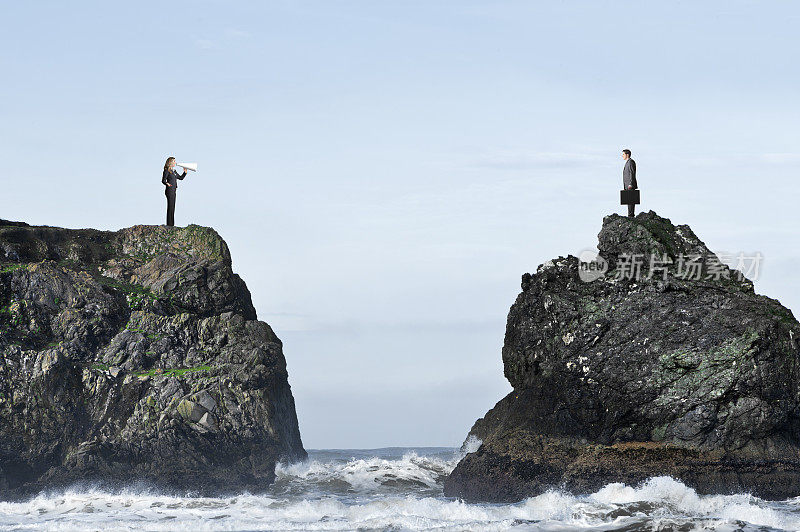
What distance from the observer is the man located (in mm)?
28109

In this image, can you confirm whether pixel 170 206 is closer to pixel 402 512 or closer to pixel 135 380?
pixel 135 380

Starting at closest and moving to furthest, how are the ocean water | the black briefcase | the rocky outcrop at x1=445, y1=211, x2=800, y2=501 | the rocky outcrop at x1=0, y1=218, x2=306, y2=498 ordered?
the ocean water, the rocky outcrop at x1=445, y1=211, x2=800, y2=501, the black briefcase, the rocky outcrop at x1=0, y1=218, x2=306, y2=498

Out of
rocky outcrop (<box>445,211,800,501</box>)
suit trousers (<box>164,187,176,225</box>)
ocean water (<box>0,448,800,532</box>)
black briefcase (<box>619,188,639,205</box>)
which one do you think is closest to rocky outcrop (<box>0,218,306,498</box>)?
ocean water (<box>0,448,800,532</box>)

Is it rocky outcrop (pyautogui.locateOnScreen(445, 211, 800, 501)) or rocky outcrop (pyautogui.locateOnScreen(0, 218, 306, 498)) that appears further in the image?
rocky outcrop (pyautogui.locateOnScreen(0, 218, 306, 498))

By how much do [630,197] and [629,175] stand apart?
68 centimetres

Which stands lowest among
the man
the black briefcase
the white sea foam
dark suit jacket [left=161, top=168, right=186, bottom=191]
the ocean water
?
the ocean water

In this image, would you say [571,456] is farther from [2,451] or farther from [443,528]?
[2,451]

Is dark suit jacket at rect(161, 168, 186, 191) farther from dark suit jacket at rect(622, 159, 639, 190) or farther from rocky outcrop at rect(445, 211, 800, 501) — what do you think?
dark suit jacket at rect(622, 159, 639, 190)

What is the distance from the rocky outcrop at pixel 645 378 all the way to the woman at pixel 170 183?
45.8 feet

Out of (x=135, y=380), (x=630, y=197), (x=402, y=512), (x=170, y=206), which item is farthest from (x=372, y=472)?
(x=630, y=197)

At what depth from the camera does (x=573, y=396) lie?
2516cm

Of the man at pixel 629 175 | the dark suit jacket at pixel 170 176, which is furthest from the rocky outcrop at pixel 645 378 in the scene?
the dark suit jacket at pixel 170 176

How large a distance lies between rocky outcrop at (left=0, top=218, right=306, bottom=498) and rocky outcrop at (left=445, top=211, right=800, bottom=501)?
6.98 meters

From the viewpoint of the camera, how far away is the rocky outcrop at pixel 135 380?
28.5 metres
